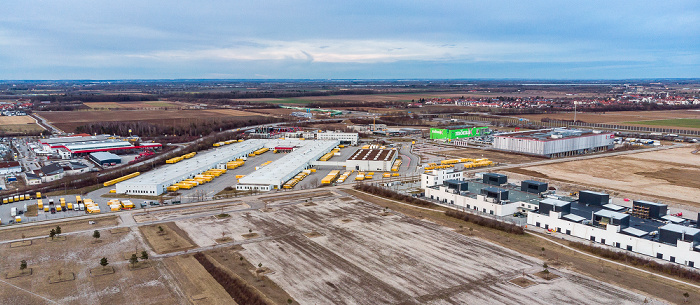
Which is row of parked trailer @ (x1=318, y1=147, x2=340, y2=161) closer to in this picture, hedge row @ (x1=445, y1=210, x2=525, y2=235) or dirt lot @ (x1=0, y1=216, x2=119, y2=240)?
hedge row @ (x1=445, y1=210, x2=525, y2=235)

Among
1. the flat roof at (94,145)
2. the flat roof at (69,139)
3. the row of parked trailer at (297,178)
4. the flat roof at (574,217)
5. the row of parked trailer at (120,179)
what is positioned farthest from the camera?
the flat roof at (69,139)

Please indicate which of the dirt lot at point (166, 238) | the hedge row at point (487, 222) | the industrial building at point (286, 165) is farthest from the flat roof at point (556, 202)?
the industrial building at point (286, 165)

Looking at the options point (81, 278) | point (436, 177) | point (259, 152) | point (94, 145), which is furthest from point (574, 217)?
point (94, 145)

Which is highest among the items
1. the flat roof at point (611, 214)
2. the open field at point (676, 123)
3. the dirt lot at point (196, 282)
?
the open field at point (676, 123)

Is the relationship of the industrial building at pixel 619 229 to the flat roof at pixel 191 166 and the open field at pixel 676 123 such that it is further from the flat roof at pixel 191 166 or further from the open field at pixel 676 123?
the open field at pixel 676 123

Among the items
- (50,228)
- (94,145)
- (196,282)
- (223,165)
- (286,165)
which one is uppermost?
(94,145)

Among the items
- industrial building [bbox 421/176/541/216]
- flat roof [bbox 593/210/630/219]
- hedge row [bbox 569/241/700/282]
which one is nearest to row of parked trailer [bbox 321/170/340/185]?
industrial building [bbox 421/176/541/216]

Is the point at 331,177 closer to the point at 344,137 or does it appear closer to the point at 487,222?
the point at 487,222

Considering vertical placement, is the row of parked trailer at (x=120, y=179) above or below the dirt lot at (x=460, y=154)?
above
